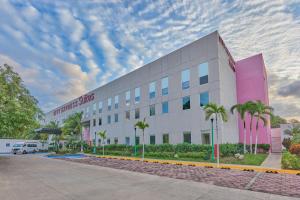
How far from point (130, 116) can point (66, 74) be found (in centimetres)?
1129

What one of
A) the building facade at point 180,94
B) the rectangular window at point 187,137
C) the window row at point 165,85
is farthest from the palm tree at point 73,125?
the rectangular window at point 187,137

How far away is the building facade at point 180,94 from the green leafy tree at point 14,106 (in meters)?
13.4

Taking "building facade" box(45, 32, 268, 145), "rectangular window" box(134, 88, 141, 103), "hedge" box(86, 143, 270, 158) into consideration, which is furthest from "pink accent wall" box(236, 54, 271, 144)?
"rectangular window" box(134, 88, 141, 103)

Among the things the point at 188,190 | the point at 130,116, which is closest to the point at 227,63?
the point at 130,116

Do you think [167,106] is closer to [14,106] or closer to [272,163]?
[272,163]

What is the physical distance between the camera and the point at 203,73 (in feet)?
76.0

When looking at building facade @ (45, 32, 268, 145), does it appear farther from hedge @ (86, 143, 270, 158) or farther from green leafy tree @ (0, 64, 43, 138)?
green leafy tree @ (0, 64, 43, 138)

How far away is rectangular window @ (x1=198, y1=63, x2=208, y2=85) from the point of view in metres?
22.9

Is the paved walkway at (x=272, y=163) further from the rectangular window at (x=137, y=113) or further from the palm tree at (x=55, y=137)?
the palm tree at (x=55, y=137)

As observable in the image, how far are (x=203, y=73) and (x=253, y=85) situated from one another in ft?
21.4

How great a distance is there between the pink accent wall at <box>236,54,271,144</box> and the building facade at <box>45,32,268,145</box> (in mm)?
406

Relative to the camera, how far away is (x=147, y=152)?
26.1 metres

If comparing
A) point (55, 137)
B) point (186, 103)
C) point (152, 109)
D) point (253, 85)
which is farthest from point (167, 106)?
point (55, 137)

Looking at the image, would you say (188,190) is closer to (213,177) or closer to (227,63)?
(213,177)
